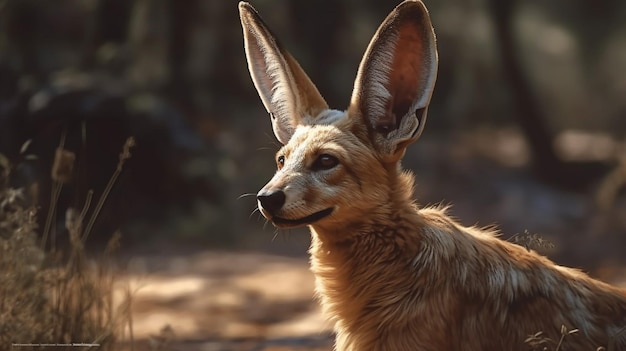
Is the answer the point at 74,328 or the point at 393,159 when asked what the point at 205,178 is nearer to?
the point at 74,328

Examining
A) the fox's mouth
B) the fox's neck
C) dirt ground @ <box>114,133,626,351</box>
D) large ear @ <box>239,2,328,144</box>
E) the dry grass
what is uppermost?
large ear @ <box>239,2,328,144</box>

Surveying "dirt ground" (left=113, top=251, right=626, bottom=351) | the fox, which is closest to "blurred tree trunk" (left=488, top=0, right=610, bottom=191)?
"dirt ground" (left=113, top=251, right=626, bottom=351)

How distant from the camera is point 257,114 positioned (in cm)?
1706

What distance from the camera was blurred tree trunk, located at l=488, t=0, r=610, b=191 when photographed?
14980 millimetres

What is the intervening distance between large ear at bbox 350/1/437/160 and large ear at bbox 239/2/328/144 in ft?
1.20

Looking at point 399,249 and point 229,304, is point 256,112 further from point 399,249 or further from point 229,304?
point 399,249

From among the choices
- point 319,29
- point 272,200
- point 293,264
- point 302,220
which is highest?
point 319,29

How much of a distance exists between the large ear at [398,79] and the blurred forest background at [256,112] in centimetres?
281

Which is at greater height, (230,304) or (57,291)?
(57,291)

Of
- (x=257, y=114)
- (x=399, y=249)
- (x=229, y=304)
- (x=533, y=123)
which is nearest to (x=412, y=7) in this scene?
(x=399, y=249)

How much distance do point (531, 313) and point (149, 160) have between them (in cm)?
761

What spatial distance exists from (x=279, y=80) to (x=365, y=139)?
628 mm

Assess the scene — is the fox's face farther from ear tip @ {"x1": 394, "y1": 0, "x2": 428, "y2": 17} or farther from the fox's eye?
ear tip @ {"x1": 394, "y1": 0, "x2": 428, "y2": 17}

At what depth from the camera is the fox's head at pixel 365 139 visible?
13.9ft
